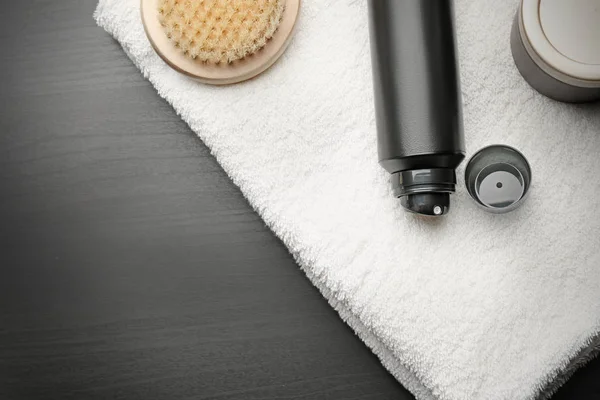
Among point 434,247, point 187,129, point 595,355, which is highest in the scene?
point 187,129

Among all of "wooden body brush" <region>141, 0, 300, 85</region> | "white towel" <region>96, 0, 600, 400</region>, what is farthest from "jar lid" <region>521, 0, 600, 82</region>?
"wooden body brush" <region>141, 0, 300, 85</region>

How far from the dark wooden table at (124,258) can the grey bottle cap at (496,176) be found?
0.19 meters

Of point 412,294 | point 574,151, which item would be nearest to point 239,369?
point 412,294

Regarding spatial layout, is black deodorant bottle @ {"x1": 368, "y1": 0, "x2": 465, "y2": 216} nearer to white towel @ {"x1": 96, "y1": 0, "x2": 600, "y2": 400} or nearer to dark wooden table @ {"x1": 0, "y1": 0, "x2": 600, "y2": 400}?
white towel @ {"x1": 96, "y1": 0, "x2": 600, "y2": 400}

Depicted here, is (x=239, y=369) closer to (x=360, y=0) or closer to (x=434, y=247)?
(x=434, y=247)

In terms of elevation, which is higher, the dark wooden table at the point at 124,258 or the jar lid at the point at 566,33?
the jar lid at the point at 566,33

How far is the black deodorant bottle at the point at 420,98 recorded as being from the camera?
551 millimetres

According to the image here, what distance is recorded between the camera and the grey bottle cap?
60 cm

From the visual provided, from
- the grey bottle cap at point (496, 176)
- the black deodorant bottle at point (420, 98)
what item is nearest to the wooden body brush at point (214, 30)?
the black deodorant bottle at point (420, 98)

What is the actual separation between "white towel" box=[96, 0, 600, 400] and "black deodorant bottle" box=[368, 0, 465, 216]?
2.2 inches

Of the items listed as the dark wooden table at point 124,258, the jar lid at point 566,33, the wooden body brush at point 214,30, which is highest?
the wooden body brush at point 214,30

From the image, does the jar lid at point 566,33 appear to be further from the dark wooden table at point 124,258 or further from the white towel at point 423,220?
the dark wooden table at point 124,258

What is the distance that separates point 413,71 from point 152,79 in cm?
26

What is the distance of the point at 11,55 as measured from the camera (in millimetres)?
→ 659
